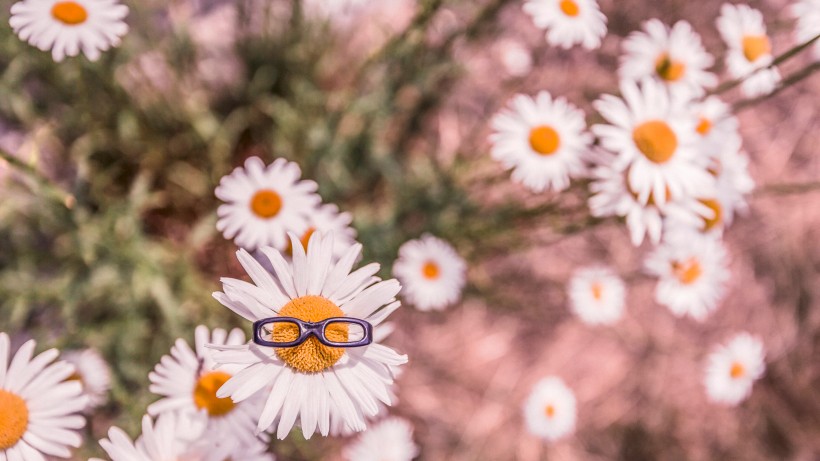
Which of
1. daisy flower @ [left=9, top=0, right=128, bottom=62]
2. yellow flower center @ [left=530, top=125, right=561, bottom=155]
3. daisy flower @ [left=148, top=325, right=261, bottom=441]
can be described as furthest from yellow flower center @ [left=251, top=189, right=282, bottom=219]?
yellow flower center @ [left=530, top=125, right=561, bottom=155]

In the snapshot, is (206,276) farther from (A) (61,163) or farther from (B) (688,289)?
(B) (688,289)

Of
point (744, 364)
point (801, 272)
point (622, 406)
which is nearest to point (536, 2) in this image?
point (744, 364)

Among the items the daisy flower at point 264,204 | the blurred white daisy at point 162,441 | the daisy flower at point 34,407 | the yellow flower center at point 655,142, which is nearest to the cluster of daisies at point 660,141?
the yellow flower center at point 655,142

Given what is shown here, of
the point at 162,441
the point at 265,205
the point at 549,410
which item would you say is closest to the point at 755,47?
the point at 549,410

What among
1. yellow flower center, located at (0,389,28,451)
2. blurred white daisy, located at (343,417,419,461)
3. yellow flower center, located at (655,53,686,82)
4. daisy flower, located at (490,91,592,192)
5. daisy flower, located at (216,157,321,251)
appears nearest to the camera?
yellow flower center, located at (0,389,28,451)

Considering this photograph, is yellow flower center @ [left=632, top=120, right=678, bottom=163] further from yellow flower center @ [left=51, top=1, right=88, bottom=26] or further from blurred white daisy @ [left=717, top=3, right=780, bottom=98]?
yellow flower center @ [left=51, top=1, right=88, bottom=26]

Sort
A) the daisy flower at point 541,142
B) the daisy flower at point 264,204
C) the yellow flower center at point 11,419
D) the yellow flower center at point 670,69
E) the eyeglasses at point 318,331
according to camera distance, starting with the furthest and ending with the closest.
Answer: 1. the yellow flower center at point 670,69
2. the daisy flower at point 541,142
3. the daisy flower at point 264,204
4. the yellow flower center at point 11,419
5. the eyeglasses at point 318,331

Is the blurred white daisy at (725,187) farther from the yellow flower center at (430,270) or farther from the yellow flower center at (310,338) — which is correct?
the yellow flower center at (310,338)
